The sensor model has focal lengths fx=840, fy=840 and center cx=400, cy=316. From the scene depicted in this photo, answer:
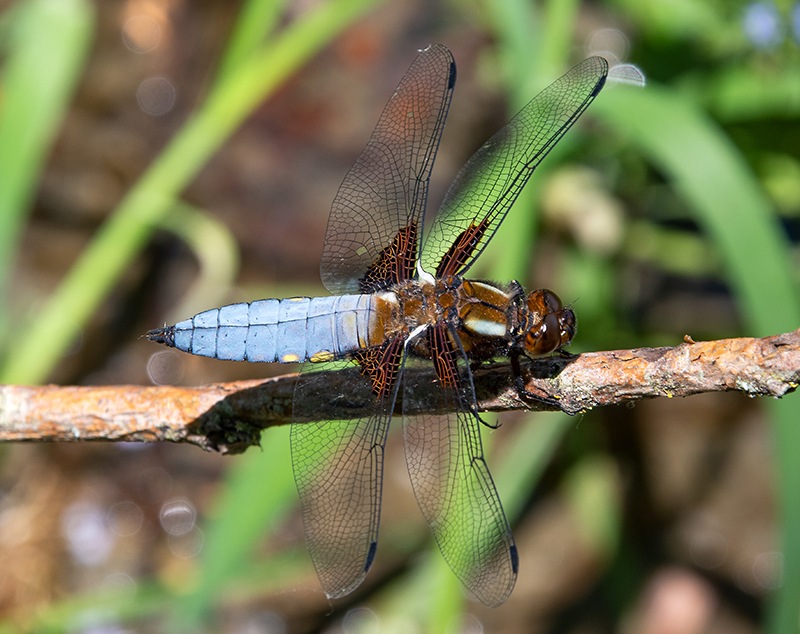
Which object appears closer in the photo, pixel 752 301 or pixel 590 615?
pixel 752 301

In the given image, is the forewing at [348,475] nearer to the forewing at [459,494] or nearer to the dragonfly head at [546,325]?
the forewing at [459,494]

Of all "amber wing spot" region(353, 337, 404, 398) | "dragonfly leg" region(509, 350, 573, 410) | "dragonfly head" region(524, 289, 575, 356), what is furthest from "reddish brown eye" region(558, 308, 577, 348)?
"amber wing spot" region(353, 337, 404, 398)

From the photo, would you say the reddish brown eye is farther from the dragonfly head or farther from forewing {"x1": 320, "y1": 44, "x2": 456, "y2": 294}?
forewing {"x1": 320, "y1": 44, "x2": 456, "y2": 294}

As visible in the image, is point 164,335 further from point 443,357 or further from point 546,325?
point 546,325

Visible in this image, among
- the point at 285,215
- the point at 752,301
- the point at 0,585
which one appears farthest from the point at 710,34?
the point at 0,585

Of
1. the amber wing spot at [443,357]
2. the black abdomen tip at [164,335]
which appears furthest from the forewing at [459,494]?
the black abdomen tip at [164,335]

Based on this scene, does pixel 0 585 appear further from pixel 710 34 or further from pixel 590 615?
pixel 710 34
